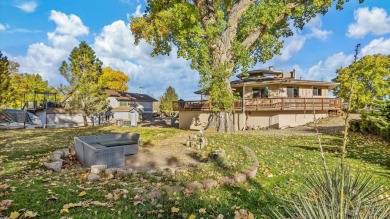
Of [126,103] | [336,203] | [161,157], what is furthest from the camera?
[126,103]

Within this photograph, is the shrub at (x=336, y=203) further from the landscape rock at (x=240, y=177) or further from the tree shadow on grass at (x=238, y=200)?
the landscape rock at (x=240, y=177)

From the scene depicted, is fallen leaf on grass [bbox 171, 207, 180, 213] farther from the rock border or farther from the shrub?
the shrub

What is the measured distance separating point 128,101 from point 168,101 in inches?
349

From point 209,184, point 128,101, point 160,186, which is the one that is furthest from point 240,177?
point 128,101

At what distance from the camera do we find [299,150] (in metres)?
10.4

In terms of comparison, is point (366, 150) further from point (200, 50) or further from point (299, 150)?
point (200, 50)

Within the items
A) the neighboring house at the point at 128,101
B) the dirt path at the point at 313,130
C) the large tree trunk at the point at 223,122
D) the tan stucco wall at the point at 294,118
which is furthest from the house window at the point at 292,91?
the neighboring house at the point at 128,101

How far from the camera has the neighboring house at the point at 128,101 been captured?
49.1m

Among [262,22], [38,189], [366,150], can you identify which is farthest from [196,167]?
[262,22]

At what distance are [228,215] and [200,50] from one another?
14794 mm

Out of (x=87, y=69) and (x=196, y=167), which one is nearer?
(x=196, y=167)

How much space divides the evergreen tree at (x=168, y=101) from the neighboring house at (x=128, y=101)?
318 cm

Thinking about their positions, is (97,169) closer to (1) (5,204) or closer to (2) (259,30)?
(1) (5,204)

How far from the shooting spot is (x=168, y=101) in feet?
183
